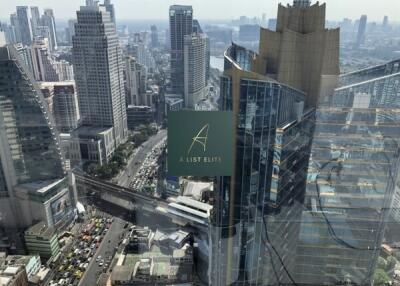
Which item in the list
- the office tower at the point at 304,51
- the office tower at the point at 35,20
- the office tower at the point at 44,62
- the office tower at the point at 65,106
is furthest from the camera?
the office tower at the point at 44,62

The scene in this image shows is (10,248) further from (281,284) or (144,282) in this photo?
(281,284)

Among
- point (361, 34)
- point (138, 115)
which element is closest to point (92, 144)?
point (138, 115)

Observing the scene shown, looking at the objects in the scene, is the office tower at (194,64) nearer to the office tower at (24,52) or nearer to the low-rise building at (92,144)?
the low-rise building at (92,144)

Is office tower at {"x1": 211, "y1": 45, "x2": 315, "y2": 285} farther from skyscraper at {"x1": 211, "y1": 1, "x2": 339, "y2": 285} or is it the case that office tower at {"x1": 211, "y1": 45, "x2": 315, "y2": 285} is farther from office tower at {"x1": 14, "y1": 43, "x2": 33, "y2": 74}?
office tower at {"x1": 14, "y1": 43, "x2": 33, "y2": 74}

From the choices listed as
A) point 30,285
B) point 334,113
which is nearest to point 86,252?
point 30,285

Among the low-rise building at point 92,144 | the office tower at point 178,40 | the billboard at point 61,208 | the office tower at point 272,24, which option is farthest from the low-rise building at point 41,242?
the office tower at point 178,40

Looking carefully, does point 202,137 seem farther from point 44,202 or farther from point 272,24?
point 44,202

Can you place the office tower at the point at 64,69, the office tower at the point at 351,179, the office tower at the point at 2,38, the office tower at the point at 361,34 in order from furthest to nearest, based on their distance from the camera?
the office tower at the point at 64,69
the office tower at the point at 2,38
the office tower at the point at 361,34
the office tower at the point at 351,179
